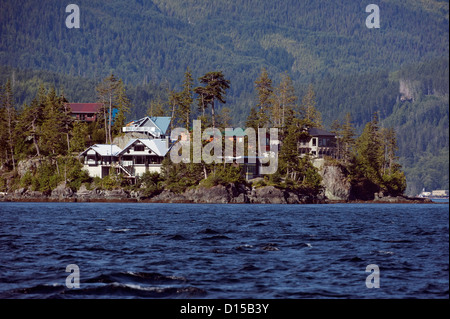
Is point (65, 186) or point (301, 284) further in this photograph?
point (65, 186)

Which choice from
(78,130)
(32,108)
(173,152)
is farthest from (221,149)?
(32,108)

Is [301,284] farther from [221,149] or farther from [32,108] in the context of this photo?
[32,108]

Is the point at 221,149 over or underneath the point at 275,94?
underneath

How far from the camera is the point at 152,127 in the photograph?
124812 millimetres

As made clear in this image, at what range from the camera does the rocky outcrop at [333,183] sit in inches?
4358

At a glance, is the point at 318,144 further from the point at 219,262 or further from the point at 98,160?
the point at 219,262

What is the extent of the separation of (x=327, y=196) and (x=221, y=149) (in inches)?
837

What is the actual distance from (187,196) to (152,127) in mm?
30132

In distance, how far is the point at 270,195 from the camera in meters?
98.5

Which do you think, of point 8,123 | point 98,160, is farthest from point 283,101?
point 8,123

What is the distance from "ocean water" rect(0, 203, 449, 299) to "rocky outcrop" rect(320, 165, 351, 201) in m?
64.0

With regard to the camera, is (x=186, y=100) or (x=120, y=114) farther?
(x=120, y=114)

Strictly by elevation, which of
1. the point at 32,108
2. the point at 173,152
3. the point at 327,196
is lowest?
the point at 327,196

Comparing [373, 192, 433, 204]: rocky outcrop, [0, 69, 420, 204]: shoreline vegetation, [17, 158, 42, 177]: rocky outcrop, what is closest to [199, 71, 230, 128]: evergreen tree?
[0, 69, 420, 204]: shoreline vegetation
